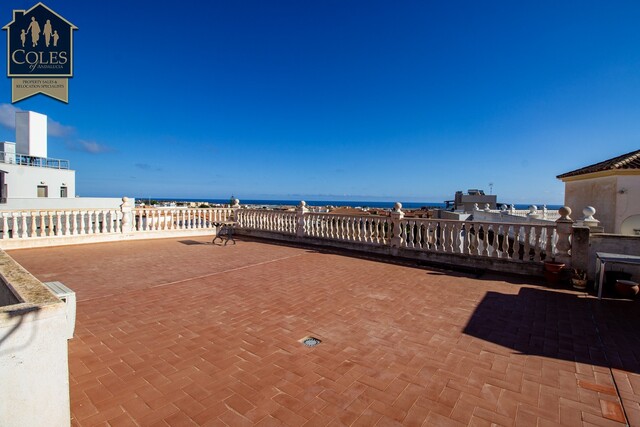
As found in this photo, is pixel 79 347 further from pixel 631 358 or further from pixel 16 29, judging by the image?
pixel 16 29

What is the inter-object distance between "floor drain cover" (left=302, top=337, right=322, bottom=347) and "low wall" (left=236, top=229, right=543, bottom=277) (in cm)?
488

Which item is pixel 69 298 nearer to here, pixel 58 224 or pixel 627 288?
pixel 627 288

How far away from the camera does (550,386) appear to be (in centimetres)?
261

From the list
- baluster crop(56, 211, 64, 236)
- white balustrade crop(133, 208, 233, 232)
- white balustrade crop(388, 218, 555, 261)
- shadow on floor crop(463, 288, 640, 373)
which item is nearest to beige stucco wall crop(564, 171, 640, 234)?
white balustrade crop(388, 218, 555, 261)

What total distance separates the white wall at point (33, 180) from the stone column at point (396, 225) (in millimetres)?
23835

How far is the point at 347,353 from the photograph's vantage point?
10.3 feet

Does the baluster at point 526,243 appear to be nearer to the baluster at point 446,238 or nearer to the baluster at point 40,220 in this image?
the baluster at point 446,238

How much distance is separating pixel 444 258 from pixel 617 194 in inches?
321

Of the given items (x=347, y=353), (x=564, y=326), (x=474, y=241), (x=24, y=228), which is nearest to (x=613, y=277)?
(x=474, y=241)

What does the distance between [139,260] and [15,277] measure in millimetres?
5991

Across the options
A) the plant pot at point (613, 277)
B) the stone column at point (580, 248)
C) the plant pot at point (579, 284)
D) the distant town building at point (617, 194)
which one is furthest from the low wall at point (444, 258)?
the distant town building at point (617, 194)

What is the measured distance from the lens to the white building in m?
20.7

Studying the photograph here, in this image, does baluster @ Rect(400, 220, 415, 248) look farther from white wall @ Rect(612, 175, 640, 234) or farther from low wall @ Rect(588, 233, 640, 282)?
white wall @ Rect(612, 175, 640, 234)

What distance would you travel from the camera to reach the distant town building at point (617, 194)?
10320 mm
